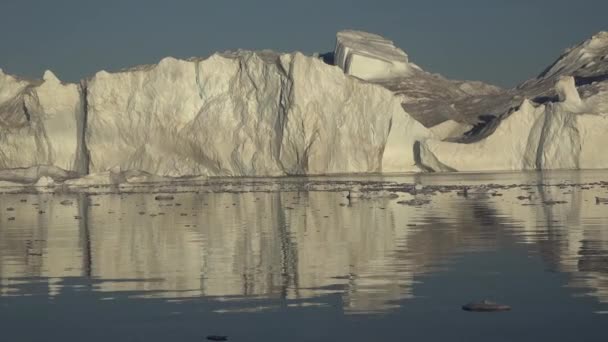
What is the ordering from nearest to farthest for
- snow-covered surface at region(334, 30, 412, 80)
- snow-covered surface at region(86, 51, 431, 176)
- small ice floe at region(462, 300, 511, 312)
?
1. small ice floe at region(462, 300, 511, 312)
2. snow-covered surface at region(86, 51, 431, 176)
3. snow-covered surface at region(334, 30, 412, 80)

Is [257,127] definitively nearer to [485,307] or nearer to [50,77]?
[50,77]

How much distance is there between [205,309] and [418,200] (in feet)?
60.7

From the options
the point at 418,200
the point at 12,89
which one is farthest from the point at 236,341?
the point at 12,89

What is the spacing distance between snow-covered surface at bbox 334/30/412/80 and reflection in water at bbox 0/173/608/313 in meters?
53.2

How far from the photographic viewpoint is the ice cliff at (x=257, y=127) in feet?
178

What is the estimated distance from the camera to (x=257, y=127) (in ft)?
179

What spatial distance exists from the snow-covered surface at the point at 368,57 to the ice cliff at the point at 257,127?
2566 centimetres

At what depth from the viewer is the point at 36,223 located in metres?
22.6

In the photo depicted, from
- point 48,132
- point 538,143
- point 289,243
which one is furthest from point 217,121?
point 289,243

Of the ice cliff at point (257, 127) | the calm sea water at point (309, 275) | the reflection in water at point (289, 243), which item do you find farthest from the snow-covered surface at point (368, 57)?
Result: the calm sea water at point (309, 275)

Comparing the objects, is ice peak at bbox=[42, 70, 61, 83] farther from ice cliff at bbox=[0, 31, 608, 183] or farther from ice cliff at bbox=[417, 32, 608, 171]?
ice cliff at bbox=[417, 32, 608, 171]

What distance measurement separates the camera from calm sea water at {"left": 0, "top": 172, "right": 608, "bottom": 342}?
8.92 m

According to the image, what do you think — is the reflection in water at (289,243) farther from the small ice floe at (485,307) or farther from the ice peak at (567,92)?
the ice peak at (567,92)

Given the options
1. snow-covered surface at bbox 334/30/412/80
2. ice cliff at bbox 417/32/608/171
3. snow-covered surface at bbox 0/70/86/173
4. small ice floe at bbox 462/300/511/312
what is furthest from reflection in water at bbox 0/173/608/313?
snow-covered surface at bbox 334/30/412/80
